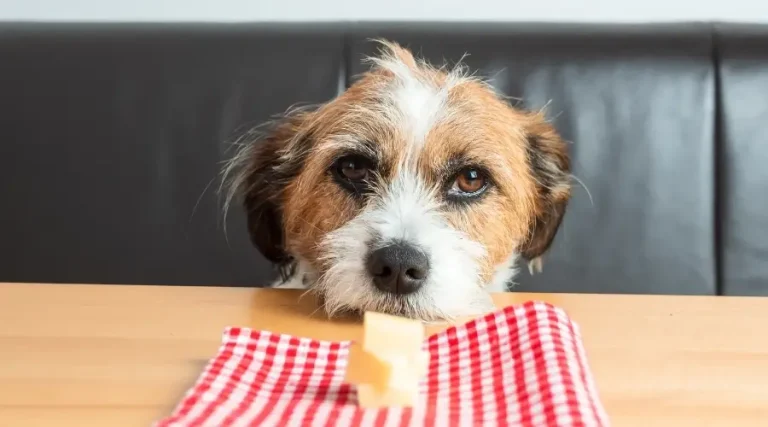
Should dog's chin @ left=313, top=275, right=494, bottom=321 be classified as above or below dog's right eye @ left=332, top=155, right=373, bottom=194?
below

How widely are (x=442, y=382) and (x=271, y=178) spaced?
0.79 meters

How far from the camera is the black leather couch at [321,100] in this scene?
2.07 metres

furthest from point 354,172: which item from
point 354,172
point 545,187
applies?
point 545,187

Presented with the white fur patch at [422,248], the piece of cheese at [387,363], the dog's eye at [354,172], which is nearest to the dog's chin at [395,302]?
the white fur patch at [422,248]

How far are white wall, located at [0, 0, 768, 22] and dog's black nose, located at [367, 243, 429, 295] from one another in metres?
1.30

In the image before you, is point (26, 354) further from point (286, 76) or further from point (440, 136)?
point (286, 76)

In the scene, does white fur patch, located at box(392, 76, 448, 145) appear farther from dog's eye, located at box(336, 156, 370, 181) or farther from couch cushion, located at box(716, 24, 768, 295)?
couch cushion, located at box(716, 24, 768, 295)

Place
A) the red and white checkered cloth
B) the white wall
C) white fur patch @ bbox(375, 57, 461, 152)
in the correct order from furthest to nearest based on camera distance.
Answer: the white wall < white fur patch @ bbox(375, 57, 461, 152) < the red and white checkered cloth

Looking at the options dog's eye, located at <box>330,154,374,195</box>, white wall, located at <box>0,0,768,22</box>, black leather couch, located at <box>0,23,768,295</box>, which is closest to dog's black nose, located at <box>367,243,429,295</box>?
dog's eye, located at <box>330,154,374,195</box>

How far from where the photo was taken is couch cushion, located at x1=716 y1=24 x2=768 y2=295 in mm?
2053

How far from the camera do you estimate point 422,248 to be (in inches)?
48.1

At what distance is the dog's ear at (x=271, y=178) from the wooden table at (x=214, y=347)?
28cm

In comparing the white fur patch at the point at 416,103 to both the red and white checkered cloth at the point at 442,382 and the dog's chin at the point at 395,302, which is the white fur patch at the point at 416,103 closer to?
the dog's chin at the point at 395,302

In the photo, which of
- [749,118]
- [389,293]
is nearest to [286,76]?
[389,293]
